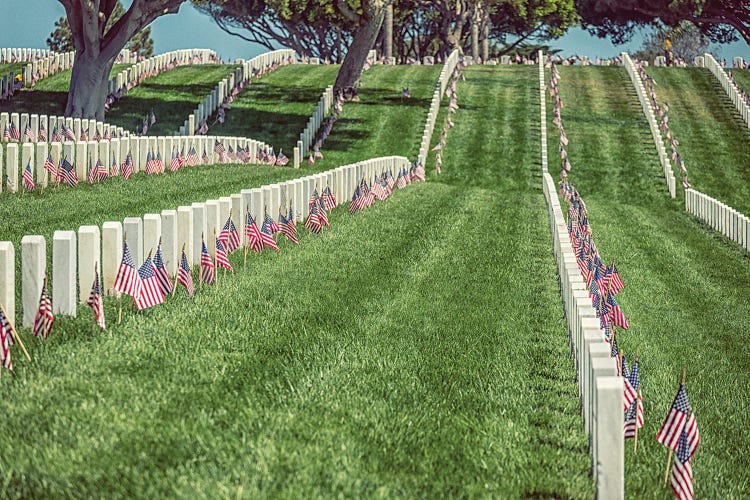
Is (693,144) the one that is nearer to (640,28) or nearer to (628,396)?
(628,396)

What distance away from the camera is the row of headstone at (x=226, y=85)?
3928 centimetres

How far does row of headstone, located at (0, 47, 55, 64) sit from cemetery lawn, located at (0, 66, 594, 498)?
48.2 metres

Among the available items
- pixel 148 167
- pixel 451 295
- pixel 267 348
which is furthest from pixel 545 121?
pixel 267 348

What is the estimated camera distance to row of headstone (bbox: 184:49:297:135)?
3928 centimetres

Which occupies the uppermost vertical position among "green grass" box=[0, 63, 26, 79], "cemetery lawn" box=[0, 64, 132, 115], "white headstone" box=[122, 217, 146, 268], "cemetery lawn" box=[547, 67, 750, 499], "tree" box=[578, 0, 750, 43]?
"tree" box=[578, 0, 750, 43]

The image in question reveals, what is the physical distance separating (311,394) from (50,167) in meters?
13.0

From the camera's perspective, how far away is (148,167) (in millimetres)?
22359

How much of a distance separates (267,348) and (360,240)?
7027 millimetres

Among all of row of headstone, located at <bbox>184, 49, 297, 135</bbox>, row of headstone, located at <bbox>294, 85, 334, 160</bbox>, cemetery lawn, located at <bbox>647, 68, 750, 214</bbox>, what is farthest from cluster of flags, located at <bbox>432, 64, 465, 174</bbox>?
row of headstone, located at <bbox>184, 49, 297, 135</bbox>

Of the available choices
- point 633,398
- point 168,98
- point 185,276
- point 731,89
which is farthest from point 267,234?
point 731,89

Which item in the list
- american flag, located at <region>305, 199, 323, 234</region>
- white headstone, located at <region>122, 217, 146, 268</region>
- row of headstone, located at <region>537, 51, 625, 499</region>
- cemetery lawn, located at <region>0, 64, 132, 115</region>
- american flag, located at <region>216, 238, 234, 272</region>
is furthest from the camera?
cemetery lawn, located at <region>0, 64, 132, 115</region>

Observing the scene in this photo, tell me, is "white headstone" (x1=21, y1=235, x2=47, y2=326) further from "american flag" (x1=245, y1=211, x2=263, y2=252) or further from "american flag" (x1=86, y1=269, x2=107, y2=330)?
"american flag" (x1=245, y1=211, x2=263, y2=252)

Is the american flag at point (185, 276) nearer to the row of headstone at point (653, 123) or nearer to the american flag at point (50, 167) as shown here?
the american flag at point (50, 167)

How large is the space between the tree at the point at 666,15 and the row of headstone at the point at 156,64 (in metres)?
31.4
